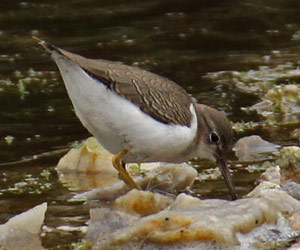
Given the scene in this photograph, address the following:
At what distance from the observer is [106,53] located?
10.9 meters

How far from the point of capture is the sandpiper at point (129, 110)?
20.7 feet

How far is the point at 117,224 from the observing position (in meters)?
5.78

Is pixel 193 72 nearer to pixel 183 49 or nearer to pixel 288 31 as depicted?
pixel 183 49

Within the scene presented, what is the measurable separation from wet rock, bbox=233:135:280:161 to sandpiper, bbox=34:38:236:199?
2.71 feet

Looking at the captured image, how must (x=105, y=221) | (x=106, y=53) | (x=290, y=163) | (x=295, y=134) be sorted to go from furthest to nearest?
1. (x=106, y=53)
2. (x=295, y=134)
3. (x=290, y=163)
4. (x=105, y=221)

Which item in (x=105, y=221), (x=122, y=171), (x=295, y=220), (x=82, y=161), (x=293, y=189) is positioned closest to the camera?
(x=295, y=220)

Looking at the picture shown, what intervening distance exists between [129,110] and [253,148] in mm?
1604

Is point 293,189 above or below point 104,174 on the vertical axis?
above

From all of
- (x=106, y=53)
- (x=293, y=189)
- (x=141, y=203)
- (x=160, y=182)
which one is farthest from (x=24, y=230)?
(x=106, y=53)

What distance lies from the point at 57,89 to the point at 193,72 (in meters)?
1.50

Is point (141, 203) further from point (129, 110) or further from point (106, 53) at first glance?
point (106, 53)

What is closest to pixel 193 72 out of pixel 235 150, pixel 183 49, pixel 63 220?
pixel 183 49

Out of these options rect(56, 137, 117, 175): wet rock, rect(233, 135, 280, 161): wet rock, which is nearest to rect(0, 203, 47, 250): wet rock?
rect(56, 137, 117, 175): wet rock

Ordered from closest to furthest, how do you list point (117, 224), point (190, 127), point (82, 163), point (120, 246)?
1. point (120, 246)
2. point (117, 224)
3. point (190, 127)
4. point (82, 163)
